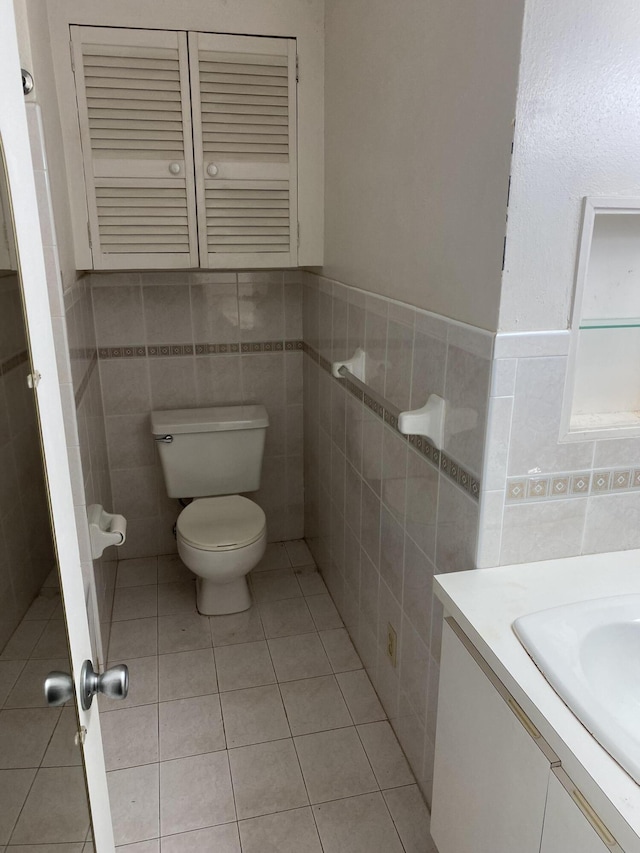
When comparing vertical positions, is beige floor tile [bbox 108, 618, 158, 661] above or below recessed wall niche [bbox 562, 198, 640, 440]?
below

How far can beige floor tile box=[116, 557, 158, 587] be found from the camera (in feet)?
9.07

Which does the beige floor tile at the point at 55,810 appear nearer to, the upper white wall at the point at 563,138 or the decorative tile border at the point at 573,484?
the decorative tile border at the point at 573,484

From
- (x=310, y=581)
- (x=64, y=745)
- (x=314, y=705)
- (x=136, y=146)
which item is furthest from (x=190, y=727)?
(x=136, y=146)

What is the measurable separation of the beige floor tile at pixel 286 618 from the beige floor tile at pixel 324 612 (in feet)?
0.08

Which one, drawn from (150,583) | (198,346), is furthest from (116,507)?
(198,346)

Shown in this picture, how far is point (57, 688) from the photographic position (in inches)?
32.0

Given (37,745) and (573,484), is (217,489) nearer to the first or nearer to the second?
(573,484)

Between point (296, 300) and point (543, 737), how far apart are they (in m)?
2.15

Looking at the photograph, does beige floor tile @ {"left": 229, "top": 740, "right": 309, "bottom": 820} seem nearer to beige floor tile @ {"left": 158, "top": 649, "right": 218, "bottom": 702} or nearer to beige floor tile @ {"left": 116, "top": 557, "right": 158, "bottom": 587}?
beige floor tile @ {"left": 158, "top": 649, "right": 218, "bottom": 702}

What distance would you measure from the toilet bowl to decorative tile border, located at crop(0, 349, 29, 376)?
1.67m

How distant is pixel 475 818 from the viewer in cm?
118

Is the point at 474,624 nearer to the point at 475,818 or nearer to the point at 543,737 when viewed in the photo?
the point at 543,737

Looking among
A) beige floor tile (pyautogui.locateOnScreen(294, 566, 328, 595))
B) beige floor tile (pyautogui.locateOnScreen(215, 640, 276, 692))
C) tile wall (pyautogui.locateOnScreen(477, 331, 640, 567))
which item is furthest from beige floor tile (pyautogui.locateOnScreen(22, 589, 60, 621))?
beige floor tile (pyautogui.locateOnScreen(294, 566, 328, 595))

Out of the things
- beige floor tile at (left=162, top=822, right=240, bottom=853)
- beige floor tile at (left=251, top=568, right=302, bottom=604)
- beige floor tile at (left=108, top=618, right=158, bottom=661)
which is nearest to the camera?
beige floor tile at (left=162, top=822, right=240, bottom=853)
